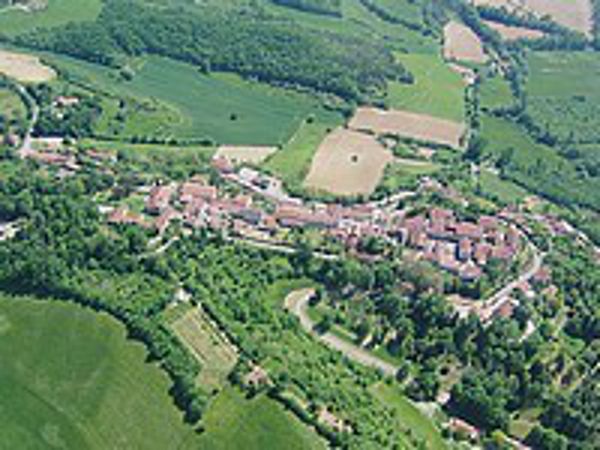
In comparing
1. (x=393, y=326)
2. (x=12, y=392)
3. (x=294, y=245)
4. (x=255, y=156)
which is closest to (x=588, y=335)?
(x=393, y=326)

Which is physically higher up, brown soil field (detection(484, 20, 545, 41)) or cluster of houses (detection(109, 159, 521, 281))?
brown soil field (detection(484, 20, 545, 41))

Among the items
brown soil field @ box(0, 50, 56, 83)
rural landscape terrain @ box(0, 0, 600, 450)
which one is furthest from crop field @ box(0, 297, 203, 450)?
brown soil field @ box(0, 50, 56, 83)

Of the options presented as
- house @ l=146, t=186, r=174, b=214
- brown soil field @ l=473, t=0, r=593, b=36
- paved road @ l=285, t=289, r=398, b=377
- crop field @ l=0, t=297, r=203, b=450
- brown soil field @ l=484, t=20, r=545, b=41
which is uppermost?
brown soil field @ l=473, t=0, r=593, b=36

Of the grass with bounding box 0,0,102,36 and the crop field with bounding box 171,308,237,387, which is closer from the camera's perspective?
the crop field with bounding box 171,308,237,387

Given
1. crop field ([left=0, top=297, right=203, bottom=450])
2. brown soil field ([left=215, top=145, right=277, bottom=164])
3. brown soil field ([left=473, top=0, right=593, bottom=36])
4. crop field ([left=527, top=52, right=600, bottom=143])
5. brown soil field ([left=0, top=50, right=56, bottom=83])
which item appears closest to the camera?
crop field ([left=0, top=297, right=203, bottom=450])

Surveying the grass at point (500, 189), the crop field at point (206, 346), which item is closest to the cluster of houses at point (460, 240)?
the grass at point (500, 189)

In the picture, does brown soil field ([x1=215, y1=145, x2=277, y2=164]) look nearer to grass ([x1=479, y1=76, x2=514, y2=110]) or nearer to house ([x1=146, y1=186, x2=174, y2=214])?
house ([x1=146, y1=186, x2=174, y2=214])

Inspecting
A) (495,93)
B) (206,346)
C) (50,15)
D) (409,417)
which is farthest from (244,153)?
(409,417)

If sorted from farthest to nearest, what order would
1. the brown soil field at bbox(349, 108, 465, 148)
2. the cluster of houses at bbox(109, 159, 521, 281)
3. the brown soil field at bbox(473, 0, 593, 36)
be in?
the brown soil field at bbox(473, 0, 593, 36)
the brown soil field at bbox(349, 108, 465, 148)
the cluster of houses at bbox(109, 159, 521, 281)
